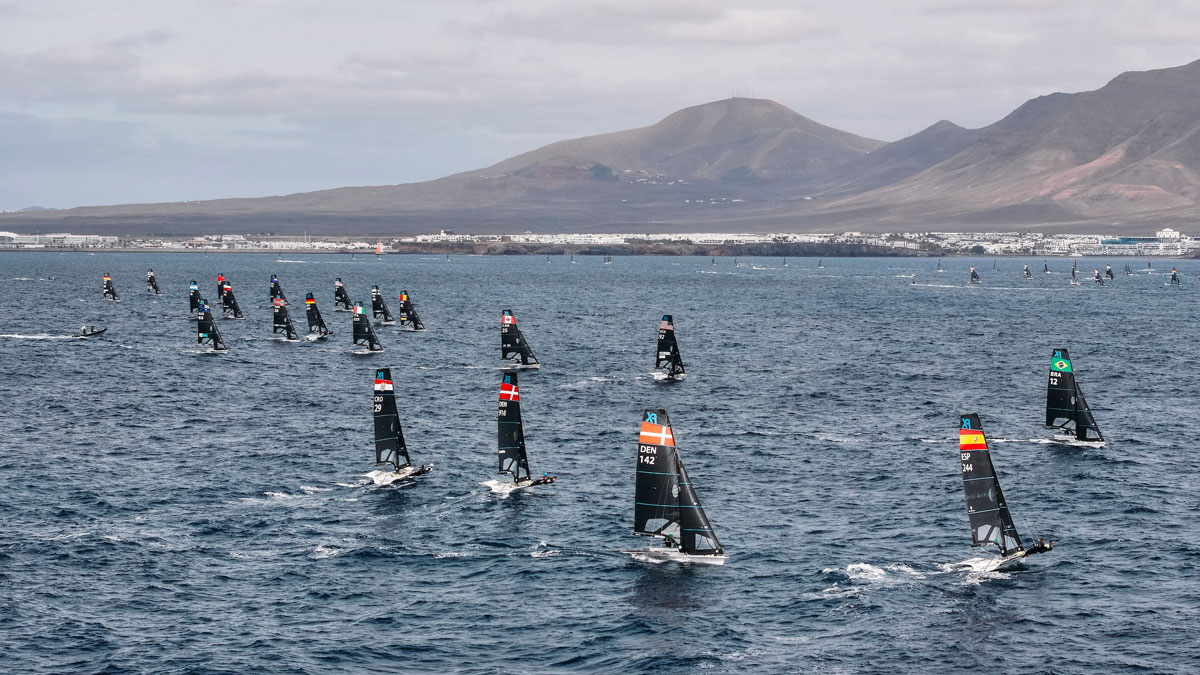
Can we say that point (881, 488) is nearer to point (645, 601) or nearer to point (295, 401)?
point (645, 601)

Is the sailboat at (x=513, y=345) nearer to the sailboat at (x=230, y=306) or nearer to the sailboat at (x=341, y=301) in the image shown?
the sailboat at (x=230, y=306)

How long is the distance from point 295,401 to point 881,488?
43.4 metres

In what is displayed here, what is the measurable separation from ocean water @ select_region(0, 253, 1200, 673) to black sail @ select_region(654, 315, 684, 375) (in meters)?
2.44

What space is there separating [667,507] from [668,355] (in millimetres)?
53826

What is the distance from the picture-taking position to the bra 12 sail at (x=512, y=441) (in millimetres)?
62594

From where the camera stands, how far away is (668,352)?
105m

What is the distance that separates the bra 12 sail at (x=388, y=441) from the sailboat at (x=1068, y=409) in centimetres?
3619

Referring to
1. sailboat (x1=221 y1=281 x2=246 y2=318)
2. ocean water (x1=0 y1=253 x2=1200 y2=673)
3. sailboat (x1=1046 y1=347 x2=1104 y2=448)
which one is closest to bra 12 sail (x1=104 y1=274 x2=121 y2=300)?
sailboat (x1=221 y1=281 x2=246 y2=318)

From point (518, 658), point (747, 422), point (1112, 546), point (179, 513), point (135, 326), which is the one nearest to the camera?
point (518, 658)

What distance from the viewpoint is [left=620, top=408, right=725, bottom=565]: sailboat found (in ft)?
169

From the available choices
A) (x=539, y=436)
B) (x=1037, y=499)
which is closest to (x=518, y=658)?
(x=1037, y=499)

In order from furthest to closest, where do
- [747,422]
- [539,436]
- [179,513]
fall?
[747,422] → [539,436] → [179,513]

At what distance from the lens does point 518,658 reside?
42188mm

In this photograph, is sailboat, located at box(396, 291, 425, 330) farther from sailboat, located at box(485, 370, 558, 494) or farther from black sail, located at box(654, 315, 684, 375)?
sailboat, located at box(485, 370, 558, 494)
